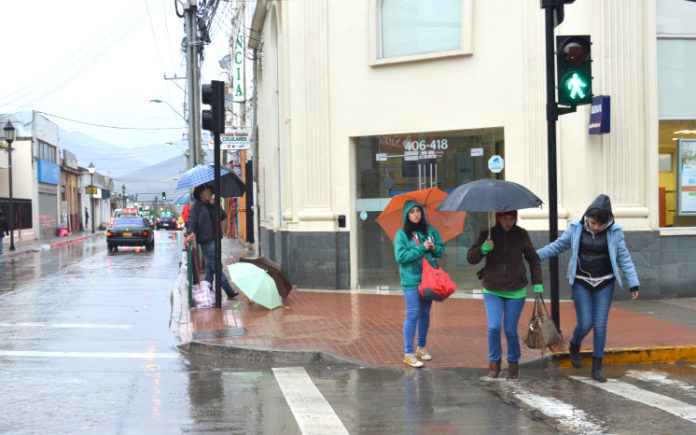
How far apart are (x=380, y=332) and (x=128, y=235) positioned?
75.1 feet

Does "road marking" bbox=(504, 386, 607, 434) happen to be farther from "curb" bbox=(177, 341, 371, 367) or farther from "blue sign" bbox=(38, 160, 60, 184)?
"blue sign" bbox=(38, 160, 60, 184)

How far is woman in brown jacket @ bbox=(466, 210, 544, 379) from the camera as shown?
687cm

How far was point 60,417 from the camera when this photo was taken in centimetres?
570

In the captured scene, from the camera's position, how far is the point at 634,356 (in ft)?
26.1

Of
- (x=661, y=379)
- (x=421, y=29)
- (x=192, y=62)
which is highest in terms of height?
(x=192, y=62)

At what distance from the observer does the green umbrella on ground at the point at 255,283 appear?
36.2 feet

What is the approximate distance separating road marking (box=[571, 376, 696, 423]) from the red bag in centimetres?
157

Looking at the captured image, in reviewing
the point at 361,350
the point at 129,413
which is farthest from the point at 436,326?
the point at 129,413

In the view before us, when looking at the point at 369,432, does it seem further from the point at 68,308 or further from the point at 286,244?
the point at 286,244

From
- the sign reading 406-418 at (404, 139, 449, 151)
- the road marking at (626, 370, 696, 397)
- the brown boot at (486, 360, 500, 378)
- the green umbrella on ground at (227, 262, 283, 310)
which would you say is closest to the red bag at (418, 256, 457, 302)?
the brown boot at (486, 360, 500, 378)

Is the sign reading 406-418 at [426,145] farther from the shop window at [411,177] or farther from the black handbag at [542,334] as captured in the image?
the black handbag at [542,334]

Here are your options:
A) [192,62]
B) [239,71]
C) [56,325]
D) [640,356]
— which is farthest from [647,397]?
[239,71]

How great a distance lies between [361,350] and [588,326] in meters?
2.56

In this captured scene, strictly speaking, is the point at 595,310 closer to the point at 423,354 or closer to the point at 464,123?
the point at 423,354
